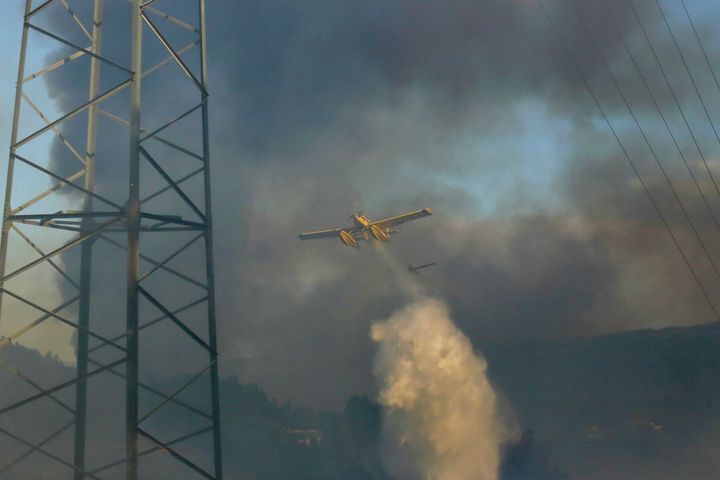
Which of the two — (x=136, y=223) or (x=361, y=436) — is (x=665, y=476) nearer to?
(x=361, y=436)

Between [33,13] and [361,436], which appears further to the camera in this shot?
[361,436]

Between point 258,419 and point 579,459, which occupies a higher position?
point 258,419

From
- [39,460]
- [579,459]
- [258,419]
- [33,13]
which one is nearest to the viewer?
[33,13]

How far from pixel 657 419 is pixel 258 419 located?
65.3 m

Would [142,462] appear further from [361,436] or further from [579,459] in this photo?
[579,459]

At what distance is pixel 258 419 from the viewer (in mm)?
103750

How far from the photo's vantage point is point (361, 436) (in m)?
107

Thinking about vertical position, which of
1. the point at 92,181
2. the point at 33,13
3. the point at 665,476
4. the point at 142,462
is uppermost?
the point at 33,13

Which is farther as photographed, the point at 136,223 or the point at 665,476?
the point at 665,476

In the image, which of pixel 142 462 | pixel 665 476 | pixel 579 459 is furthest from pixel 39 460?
pixel 665 476

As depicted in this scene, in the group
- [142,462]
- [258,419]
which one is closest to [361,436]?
[258,419]

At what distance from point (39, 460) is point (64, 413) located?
746 cm

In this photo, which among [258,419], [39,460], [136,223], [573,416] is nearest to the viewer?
[136,223]

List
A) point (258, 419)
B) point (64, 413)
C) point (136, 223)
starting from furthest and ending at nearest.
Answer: point (258, 419)
point (64, 413)
point (136, 223)
